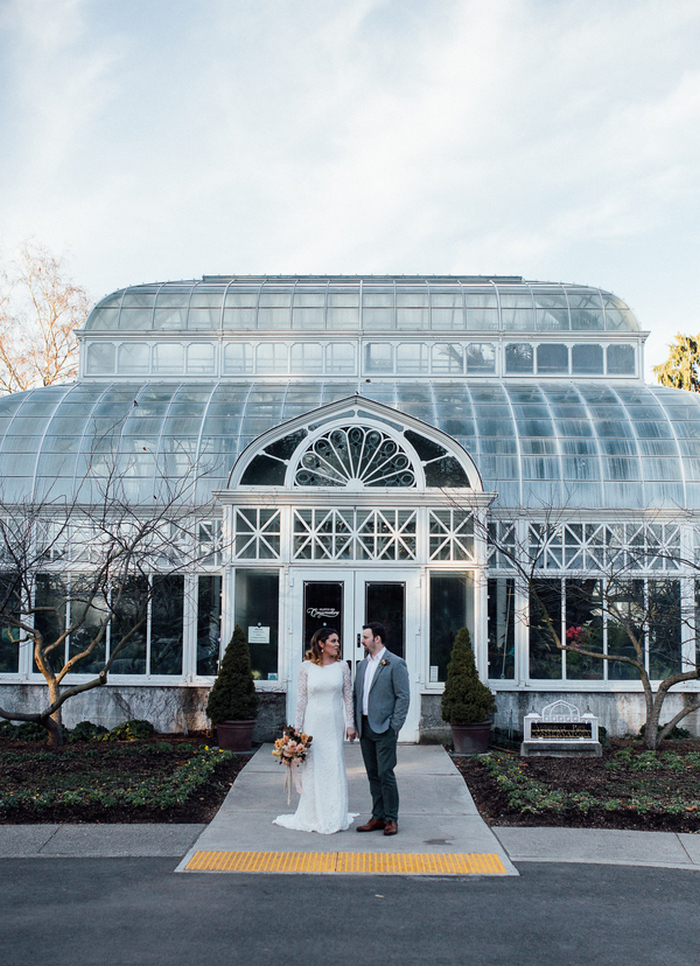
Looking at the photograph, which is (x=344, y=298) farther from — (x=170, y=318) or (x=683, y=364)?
(x=683, y=364)

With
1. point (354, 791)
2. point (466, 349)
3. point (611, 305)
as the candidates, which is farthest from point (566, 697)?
point (611, 305)

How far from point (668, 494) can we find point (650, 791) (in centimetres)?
562

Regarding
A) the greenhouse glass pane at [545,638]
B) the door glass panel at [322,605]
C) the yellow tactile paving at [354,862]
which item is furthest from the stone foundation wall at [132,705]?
the yellow tactile paving at [354,862]

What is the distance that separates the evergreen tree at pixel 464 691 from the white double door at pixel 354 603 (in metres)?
Answer: 0.84

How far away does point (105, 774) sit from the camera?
9734 millimetres

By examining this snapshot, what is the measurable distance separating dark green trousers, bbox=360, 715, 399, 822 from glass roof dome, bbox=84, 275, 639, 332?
10.7 m

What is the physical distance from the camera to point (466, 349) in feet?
56.0

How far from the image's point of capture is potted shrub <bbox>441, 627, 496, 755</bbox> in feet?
38.2

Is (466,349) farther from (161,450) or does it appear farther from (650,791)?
(650,791)

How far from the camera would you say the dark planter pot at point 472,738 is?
11672 millimetres

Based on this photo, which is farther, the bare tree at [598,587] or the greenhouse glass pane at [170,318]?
the greenhouse glass pane at [170,318]

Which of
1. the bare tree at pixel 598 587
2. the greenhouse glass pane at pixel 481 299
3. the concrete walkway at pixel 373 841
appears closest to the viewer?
the concrete walkway at pixel 373 841

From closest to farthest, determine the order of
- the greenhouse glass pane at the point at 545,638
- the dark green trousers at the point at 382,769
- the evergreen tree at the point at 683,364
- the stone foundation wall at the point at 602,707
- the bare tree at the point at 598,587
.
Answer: the dark green trousers at the point at 382,769 < the stone foundation wall at the point at 602,707 < the bare tree at the point at 598,587 < the greenhouse glass pane at the point at 545,638 < the evergreen tree at the point at 683,364

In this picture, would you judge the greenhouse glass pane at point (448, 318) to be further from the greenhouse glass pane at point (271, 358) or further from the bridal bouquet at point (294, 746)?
the bridal bouquet at point (294, 746)
